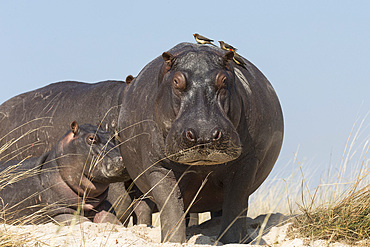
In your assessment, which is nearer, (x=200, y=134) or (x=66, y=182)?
(x=200, y=134)

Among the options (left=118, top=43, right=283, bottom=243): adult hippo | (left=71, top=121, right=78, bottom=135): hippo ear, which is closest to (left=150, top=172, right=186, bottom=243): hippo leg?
(left=118, top=43, right=283, bottom=243): adult hippo

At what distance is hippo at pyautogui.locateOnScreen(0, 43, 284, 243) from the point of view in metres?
4.52

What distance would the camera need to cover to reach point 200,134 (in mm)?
4395

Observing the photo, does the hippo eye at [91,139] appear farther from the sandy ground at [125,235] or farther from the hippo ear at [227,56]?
the hippo ear at [227,56]

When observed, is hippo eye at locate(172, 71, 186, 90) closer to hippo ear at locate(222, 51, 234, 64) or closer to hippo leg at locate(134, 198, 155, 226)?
hippo ear at locate(222, 51, 234, 64)

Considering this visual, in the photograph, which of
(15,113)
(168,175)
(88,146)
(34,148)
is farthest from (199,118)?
(15,113)

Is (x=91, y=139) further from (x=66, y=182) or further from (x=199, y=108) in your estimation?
(x=199, y=108)

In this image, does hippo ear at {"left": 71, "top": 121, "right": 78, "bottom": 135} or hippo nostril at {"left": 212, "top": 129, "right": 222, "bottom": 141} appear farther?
hippo ear at {"left": 71, "top": 121, "right": 78, "bottom": 135}

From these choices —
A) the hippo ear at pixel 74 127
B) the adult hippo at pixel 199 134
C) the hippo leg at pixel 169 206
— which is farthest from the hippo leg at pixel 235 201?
the hippo ear at pixel 74 127

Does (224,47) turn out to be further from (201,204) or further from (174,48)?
(201,204)

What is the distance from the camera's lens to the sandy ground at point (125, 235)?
4.46 meters

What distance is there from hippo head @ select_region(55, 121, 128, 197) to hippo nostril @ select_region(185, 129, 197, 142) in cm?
219

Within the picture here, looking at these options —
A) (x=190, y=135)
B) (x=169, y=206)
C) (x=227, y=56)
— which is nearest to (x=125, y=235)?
(x=169, y=206)

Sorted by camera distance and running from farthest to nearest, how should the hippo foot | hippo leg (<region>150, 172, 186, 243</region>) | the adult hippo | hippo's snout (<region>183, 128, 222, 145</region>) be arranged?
the hippo foot, hippo leg (<region>150, 172, 186, 243</region>), the adult hippo, hippo's snout (<region>183, 128, 222, 145</region>)
